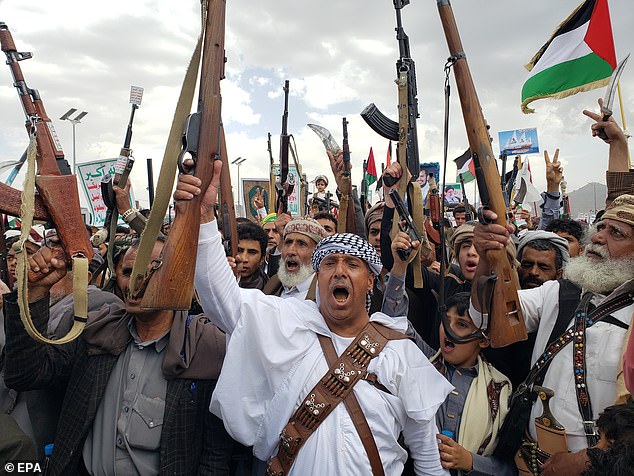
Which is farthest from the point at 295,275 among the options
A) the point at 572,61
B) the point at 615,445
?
the point at 572,61

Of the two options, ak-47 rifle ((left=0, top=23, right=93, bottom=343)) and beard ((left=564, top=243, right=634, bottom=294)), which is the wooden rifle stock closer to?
ak-47 rifle ((left=0, top=23, right=93, bottom=343))

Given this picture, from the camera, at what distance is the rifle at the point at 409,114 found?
3436mm

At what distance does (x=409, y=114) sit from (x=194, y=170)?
1.90 metres

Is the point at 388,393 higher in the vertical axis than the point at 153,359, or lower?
lower

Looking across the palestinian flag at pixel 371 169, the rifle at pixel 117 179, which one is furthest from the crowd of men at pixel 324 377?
the palestinian flag at pixel 371 169

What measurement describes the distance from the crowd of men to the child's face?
1 cm

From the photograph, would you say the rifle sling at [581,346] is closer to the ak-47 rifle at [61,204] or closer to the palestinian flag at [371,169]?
the ak-47 rifle at [61,204]

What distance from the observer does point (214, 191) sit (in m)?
2.25

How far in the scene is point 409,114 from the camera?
11.4ft

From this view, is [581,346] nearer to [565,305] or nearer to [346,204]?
[565,305]

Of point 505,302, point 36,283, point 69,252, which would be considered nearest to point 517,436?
point 505,302

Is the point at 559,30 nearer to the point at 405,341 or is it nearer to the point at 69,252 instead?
the point at 405,341

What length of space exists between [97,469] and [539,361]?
2476 mm

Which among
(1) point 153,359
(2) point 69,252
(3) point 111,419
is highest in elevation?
(2) point 69,252
